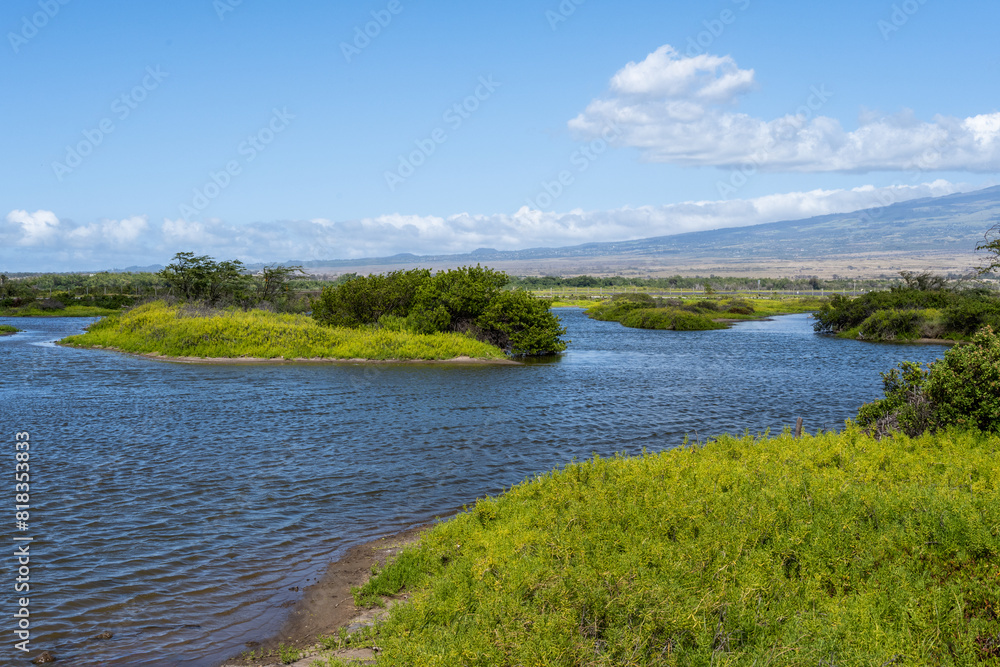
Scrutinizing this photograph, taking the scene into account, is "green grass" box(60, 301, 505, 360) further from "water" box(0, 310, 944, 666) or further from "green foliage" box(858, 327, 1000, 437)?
"green foliage" box(858, 327, 1000, 437)

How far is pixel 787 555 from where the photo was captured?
7.78m

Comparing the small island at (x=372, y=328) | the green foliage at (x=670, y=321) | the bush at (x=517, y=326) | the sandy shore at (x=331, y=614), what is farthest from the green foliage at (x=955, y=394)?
the green foliage at (x=670, y=321)

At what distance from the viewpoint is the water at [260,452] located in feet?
31.5

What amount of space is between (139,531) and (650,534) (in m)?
9.36

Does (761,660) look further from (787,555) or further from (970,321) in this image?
(970,321)

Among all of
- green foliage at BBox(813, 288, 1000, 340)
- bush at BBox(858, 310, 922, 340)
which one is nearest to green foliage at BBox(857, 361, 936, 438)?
green foliage at BBox(813, 288, 1000, 340)

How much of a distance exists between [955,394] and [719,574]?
10.2 meters

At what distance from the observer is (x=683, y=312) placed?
78.3 m

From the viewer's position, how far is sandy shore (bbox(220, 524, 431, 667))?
7848mm

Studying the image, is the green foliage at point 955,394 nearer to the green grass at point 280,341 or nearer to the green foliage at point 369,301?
the green grass at point 280,341

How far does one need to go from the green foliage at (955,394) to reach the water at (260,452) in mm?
6611

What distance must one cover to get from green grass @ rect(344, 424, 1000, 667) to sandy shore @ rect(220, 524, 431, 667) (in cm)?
44

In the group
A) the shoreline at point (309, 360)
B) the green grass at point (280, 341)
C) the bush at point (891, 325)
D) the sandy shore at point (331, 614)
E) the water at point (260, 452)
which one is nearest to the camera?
the sandy shore at point (331, 614)

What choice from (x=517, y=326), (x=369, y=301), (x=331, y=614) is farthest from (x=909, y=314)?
(x=331, y=614)
